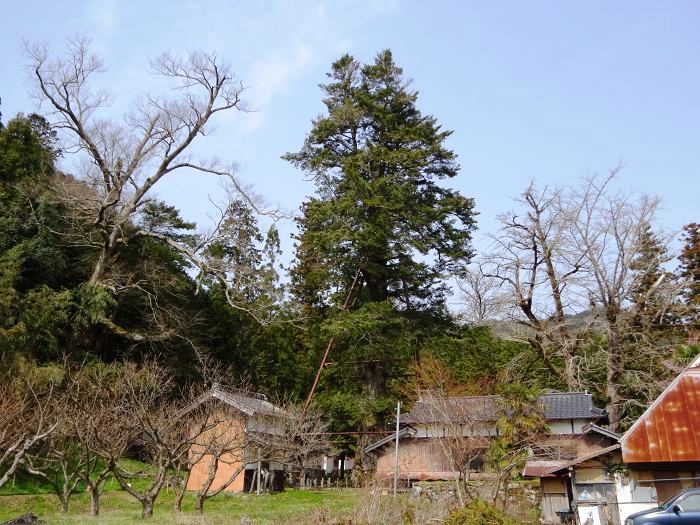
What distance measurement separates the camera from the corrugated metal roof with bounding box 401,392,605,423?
21.0m

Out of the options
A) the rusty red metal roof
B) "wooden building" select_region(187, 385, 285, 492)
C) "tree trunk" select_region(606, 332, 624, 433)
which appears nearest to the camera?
the rusty red metal roof

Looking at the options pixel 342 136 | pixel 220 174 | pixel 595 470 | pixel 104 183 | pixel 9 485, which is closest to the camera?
pixel 595 470

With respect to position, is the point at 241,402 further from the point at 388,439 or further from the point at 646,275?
the point at 646,275

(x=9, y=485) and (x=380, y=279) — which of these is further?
(x=380, y=279)

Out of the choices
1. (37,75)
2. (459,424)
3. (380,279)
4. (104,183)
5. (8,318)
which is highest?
(37,75)

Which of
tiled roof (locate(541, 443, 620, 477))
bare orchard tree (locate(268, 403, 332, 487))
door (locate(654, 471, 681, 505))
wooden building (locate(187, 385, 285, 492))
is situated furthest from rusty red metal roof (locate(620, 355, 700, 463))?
wooden building (locate(187, 385, 285, 492))

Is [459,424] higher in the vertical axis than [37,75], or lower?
lower

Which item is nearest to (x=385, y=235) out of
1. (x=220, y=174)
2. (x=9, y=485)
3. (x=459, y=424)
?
(x=220, y=174)

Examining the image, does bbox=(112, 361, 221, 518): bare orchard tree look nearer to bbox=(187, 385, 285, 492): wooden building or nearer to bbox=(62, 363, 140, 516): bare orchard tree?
bbox=(62, 363, 140, 516): bare orchard tree

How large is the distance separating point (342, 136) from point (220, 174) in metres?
6.26

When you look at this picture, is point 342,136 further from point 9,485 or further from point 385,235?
point 9,485

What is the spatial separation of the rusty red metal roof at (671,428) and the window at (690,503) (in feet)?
13.8

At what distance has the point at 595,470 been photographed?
16.1 metres

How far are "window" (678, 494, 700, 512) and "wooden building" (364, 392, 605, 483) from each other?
368 inches
